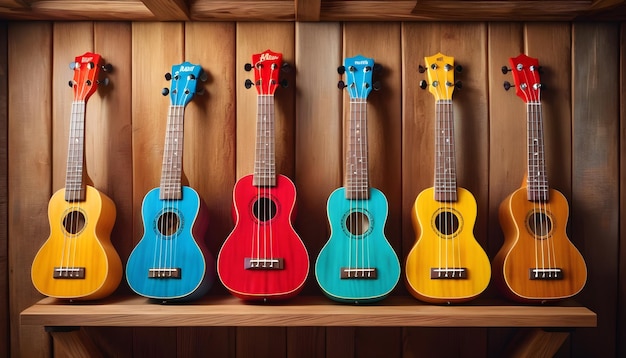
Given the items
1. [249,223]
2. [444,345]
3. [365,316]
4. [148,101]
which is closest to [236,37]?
[148,101]

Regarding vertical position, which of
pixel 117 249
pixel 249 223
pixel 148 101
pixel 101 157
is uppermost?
pixel 148 101

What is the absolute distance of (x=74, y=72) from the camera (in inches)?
68.2

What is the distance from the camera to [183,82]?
5.59ft

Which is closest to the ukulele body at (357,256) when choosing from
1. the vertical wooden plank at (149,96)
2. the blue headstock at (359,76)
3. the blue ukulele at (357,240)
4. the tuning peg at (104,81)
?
the blue ukulele at (357,240)

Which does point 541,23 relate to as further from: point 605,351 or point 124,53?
point 124,53

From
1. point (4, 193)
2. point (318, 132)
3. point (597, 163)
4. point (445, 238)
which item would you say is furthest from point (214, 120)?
point (597, 163)

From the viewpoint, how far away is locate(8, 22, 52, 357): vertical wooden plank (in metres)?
1.79

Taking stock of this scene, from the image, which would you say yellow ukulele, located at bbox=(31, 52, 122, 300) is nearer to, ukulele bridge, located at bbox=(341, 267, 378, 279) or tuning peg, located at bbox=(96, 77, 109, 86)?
tuning peg, located at bbox=(96, 77, 109, 86)

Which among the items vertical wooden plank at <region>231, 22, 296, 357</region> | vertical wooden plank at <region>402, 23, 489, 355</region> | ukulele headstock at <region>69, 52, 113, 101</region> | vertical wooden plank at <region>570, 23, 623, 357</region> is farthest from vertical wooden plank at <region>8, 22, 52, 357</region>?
vertical wooden plank at <region>570, 23, 623, 357</region>

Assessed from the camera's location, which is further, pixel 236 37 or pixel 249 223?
pixel 236 37

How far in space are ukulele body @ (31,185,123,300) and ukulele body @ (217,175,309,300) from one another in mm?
430

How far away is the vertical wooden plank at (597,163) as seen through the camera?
1.79 meters

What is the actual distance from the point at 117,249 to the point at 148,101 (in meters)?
0.63

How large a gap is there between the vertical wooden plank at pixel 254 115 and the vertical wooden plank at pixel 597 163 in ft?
3.86
